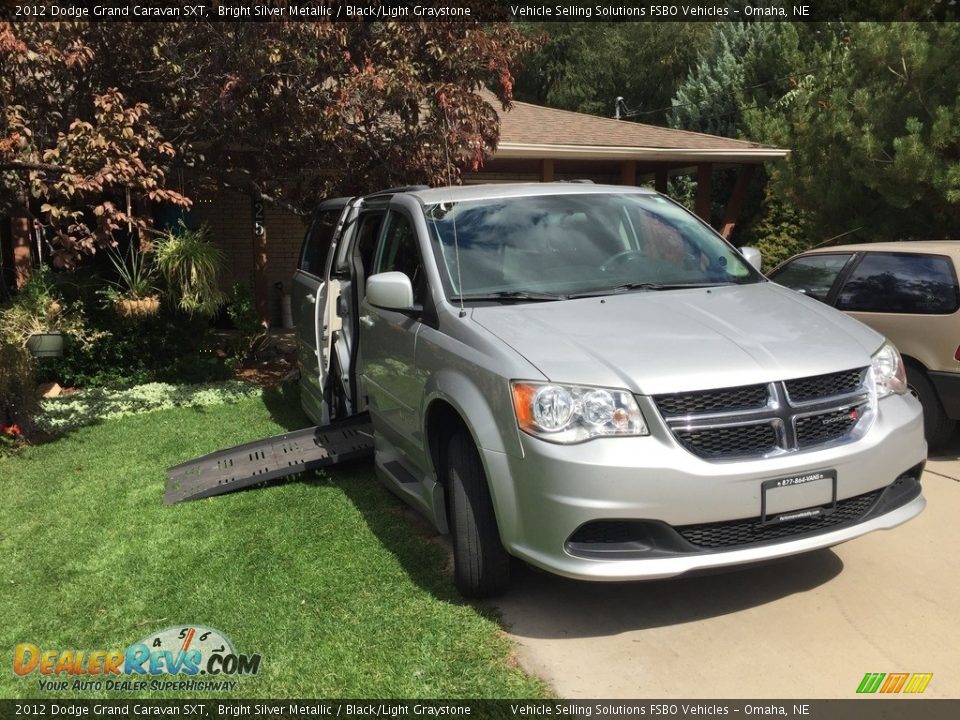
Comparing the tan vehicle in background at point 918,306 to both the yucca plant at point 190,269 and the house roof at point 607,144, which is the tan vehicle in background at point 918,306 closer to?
the yucca plant at point 190,269

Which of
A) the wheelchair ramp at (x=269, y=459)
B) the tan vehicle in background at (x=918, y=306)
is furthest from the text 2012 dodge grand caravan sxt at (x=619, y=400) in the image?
the tan vehicle in background at (x=918, y=306)

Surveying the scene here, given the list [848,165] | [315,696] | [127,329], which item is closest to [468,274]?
→ [315,696]

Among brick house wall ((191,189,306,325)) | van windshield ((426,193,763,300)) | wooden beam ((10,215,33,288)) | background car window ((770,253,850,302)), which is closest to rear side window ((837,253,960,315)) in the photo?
background car window ((770,253,850,302))

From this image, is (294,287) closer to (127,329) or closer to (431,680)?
(127,329)

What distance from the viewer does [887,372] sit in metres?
3.92

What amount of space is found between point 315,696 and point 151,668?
0.82m

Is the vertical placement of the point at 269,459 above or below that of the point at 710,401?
below

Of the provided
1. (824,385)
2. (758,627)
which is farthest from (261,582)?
(824,385)

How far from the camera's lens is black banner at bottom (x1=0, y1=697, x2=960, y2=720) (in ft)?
10.2

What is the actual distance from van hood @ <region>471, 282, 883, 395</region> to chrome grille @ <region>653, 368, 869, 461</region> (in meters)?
0.05

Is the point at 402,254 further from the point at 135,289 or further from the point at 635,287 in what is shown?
the point at 135,289

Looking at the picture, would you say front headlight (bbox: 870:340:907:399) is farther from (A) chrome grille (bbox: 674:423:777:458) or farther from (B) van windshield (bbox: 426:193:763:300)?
(B) van windshield (bbox: 426:193:763:300)

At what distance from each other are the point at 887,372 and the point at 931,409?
254 cm

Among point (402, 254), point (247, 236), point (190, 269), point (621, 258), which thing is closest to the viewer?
point (621, 258)
